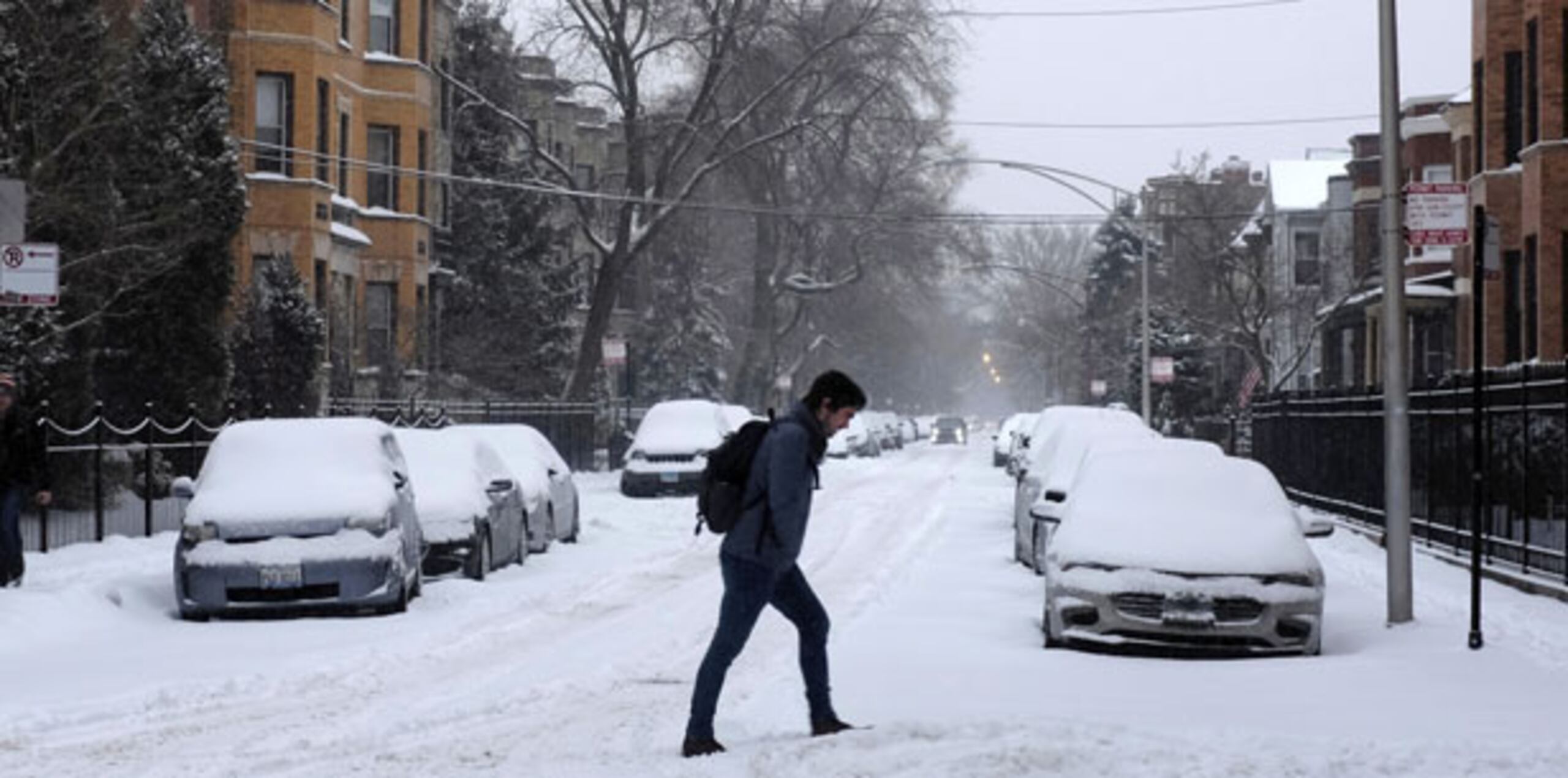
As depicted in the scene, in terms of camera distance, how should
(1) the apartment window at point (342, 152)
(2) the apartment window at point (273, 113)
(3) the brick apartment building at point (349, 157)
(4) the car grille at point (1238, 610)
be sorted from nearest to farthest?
(4) the car grille at point (1238, 610) < (3) the brick apartment building at point (349, 157) < (2) the apartment window at point (273, 113) < (1) the apartment window at point (342, 152)

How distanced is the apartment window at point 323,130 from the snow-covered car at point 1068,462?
21426 millimetres

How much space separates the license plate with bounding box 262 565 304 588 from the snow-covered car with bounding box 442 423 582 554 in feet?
20.5

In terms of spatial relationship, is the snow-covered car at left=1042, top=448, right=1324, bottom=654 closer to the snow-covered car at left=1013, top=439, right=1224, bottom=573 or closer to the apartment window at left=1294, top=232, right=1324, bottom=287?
the snow-covered car at left=1013, top=439, right=1224, bottom=573

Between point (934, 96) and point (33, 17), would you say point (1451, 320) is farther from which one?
point (33, 17)

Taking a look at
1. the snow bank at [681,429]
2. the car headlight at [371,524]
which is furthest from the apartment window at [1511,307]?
the car headlight at [371,524]

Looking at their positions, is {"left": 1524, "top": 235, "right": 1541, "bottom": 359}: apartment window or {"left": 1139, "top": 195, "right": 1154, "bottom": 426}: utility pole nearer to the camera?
{"left": 1524, "top": 235, "right": 1541, "bottom": 359}: apartment window

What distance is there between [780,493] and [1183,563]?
610 cm

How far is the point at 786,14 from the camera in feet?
182

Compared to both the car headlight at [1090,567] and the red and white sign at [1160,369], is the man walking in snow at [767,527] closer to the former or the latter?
the car headlight at [1090,567]

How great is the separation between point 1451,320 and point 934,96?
1561 centimetres

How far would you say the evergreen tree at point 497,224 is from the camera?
209 ft

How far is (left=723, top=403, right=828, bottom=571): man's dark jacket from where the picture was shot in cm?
1052

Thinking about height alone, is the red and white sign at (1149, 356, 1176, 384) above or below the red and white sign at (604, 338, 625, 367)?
below

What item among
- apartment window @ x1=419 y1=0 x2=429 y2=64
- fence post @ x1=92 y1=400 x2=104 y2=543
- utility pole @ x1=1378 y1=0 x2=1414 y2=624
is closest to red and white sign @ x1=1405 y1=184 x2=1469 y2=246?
utility pole @ x1=1378 y1=0 x2=1414 y2=624
